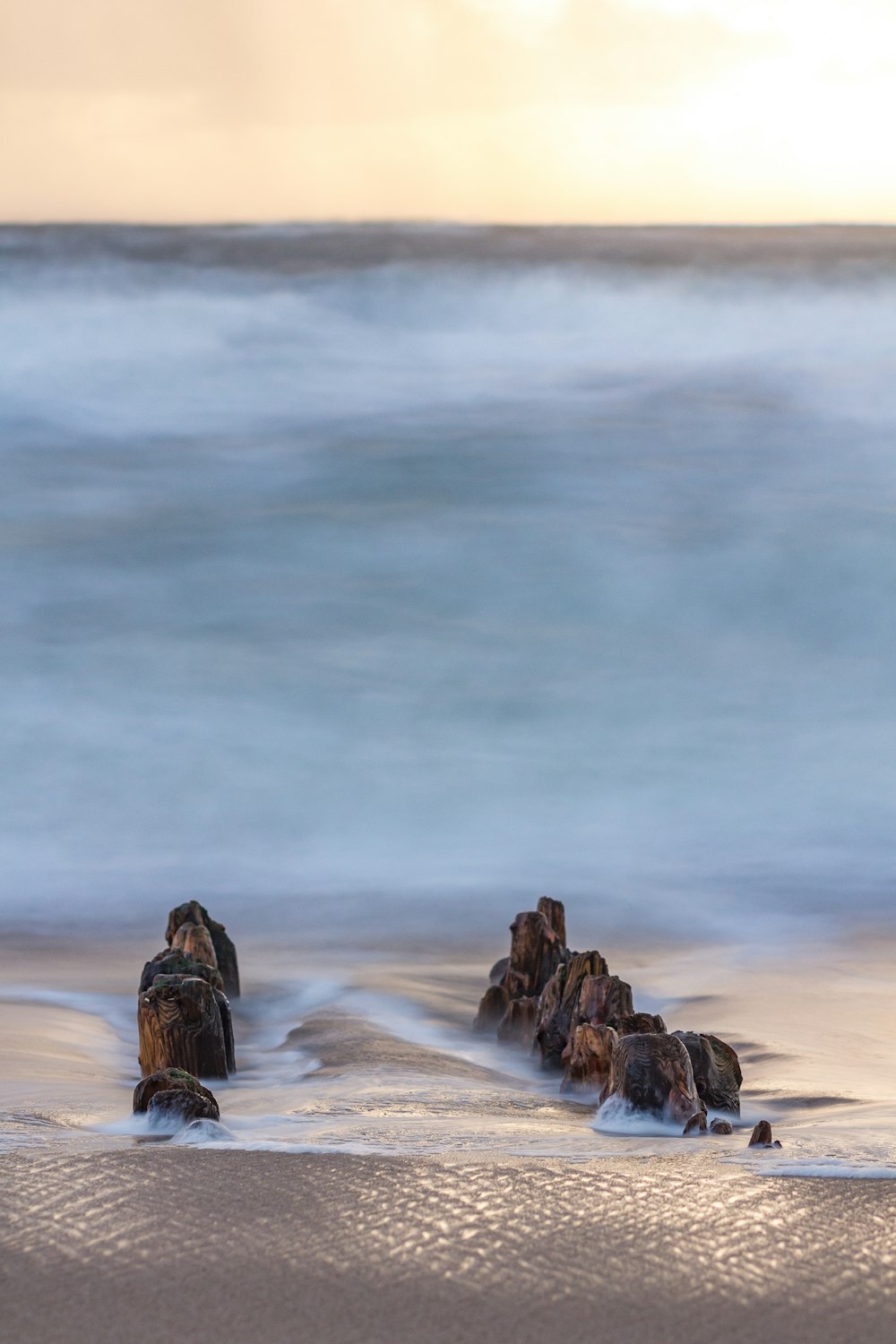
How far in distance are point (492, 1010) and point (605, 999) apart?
1.10 meters

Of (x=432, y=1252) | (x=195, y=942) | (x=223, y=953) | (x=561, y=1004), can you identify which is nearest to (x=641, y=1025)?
(x=561, y=1004)

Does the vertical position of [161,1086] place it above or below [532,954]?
below

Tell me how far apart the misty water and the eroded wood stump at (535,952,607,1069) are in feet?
11.1

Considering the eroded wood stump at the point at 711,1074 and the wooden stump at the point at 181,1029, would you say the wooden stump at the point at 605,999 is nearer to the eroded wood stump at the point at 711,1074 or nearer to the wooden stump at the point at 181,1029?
the eroded wood stump at the point at 711,1074

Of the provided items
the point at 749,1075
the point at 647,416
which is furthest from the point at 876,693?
the point at 749,1075

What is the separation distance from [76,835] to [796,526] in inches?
275

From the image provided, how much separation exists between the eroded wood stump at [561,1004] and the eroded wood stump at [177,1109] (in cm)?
129

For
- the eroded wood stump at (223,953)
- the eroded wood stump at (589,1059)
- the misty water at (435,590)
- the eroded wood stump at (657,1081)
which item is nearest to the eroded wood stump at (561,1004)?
the eroded wood stump at (589,1059)

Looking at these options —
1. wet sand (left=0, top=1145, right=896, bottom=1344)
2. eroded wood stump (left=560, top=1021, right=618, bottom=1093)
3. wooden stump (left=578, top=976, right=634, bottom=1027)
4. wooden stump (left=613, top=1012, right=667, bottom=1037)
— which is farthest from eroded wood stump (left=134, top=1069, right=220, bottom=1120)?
wooden stump (left=578, top=976, right=634, bottom=1027)

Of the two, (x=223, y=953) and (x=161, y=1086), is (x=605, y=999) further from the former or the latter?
(x=223, y=953)

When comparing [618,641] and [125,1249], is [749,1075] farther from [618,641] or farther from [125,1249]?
[618,641]

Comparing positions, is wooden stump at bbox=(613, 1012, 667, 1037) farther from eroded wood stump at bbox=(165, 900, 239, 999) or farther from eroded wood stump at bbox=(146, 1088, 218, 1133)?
eroded wood stump at bbox=(165, 900, 239, 999)

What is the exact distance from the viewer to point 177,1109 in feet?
9.12

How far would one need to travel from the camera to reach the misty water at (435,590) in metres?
9.06
